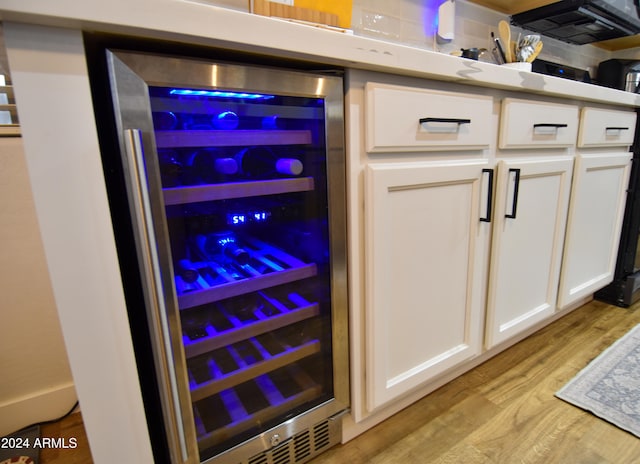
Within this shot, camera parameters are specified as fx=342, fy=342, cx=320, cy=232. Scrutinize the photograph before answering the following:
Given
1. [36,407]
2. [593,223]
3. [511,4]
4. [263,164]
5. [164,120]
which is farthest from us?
[511,4]

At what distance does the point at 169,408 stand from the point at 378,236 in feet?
1.81

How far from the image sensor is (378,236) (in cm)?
82

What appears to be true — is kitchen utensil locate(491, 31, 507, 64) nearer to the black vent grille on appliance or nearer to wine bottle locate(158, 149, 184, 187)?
wine bottle locate(158, 149, 184, 187)

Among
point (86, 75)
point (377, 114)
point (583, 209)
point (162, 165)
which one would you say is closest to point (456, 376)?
point (583, 209)

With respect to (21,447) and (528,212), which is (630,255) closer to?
(528,212)

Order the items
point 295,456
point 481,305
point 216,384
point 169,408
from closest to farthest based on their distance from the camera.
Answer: point 169,408 < point 216,384 < point 295,456 < point 481,305

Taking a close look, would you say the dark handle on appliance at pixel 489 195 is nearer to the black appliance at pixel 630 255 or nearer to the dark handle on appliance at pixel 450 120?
the dark handle on appliance at pixel 450 120

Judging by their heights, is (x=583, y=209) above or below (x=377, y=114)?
below

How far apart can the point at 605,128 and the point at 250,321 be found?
61.9 inches

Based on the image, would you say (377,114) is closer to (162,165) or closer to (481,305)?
(162,165)

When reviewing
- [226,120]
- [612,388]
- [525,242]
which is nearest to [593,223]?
[525,242]

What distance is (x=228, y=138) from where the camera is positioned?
Result: 0.68m

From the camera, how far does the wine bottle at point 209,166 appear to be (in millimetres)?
729

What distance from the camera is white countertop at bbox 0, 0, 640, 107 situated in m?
0.45
